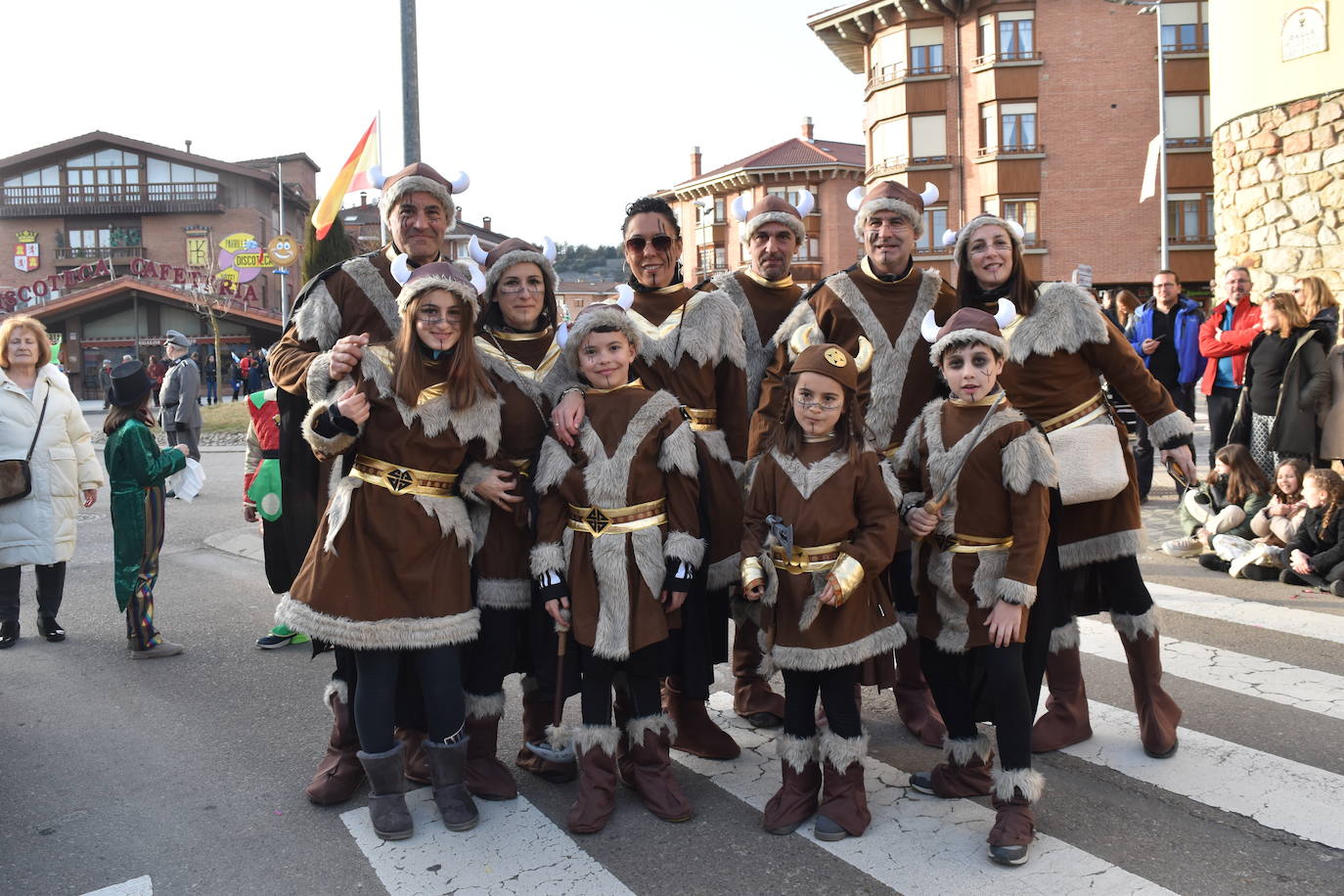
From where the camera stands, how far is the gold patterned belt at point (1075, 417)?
13.6ft

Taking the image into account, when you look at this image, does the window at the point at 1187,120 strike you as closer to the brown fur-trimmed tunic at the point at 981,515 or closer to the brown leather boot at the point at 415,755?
the brown fur-trimmed tunic at the point at 981,515

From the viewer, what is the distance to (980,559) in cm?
364

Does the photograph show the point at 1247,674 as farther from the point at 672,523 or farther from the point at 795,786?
the point at 672,523

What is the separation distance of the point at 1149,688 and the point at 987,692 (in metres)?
0.99

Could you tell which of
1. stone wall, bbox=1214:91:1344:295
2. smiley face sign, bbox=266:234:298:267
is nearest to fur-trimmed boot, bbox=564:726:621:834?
stone wall, bbox=1214:91:1344:295

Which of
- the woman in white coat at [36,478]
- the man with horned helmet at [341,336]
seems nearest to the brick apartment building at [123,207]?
the woman in white coat at [36,478]

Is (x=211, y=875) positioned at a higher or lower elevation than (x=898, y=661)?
lower

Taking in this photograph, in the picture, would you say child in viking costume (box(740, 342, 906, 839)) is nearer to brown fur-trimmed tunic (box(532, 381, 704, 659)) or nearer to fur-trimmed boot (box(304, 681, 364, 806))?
brown fur-trimmed tunic (box(532, 381, 704, 659))

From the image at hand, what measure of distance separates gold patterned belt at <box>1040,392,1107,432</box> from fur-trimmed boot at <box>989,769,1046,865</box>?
138 cm

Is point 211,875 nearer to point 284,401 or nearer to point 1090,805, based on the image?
point 284,401

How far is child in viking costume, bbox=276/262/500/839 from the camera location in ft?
12.2

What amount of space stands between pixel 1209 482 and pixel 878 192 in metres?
4.96

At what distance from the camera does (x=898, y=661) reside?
15.3 ft

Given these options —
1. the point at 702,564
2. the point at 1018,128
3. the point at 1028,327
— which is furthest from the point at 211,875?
the point at 1018,128
